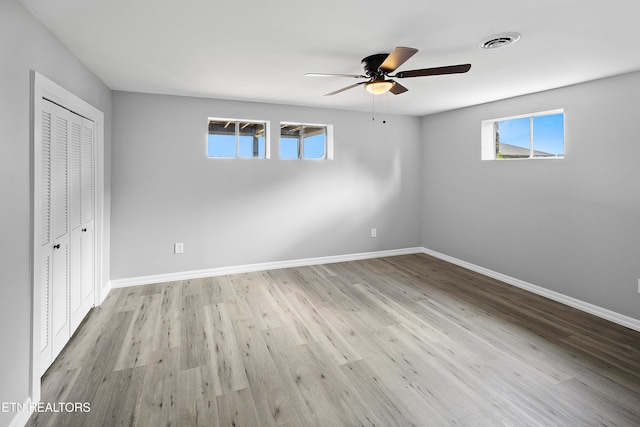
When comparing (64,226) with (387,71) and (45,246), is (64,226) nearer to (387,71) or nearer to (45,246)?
(45,246)

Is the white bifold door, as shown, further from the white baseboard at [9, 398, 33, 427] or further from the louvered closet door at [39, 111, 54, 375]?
the white baseboard at [9, 398, 33, 427]

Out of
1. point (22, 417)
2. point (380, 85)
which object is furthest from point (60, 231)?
point (380, 85)

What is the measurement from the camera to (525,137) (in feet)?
13.2

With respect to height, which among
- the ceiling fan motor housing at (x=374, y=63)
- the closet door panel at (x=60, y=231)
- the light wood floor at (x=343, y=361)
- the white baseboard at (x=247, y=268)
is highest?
the ceiling fan motor housing at (x=374, y=63)

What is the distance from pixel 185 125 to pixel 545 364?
14.3 ft

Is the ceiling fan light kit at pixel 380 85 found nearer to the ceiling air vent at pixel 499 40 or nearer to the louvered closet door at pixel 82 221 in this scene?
the ceiling air vent at pixel 499 40

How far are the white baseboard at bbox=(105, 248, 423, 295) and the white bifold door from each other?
29.2 inches

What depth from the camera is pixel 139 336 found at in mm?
2779

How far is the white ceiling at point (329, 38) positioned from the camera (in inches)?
74.9

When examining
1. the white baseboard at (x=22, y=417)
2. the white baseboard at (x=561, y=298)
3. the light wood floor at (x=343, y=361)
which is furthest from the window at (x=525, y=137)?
the white baseboard at (x=22, y=417)

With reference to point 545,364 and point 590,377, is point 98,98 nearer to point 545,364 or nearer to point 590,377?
point 545,364

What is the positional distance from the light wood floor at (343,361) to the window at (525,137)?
1.67 meters

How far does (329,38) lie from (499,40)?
47.2 inches

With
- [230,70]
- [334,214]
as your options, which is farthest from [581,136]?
[230,70]
